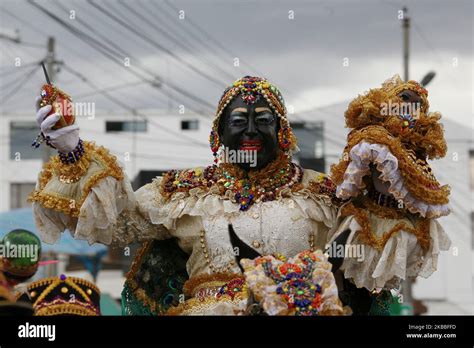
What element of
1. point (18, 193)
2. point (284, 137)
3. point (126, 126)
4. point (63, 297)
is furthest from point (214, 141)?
point (18, 193)

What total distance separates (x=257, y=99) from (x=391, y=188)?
92 centimetres

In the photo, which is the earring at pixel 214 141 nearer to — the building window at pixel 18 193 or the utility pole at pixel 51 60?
the utility pole at pixel 51 60

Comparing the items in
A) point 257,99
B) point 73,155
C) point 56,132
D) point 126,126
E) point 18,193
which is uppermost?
point 126,126

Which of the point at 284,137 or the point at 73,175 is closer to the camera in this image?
the point at 73,175

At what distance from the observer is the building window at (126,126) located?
1909 cm

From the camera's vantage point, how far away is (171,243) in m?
6.43

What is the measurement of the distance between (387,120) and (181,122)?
562 inches

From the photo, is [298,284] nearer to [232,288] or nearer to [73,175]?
[232,288]

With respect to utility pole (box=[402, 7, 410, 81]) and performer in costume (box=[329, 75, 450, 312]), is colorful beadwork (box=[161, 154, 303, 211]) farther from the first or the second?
utility pole (box=[402, 7, 410, 81])

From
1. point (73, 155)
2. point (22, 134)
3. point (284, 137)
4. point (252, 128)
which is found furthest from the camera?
point (22, 134)

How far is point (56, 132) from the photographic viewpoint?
5.67 m

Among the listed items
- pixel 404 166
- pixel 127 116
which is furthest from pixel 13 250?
pixel 127 116

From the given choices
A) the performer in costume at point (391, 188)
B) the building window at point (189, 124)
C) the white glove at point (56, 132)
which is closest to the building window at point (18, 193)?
the building window at point (189, 124)

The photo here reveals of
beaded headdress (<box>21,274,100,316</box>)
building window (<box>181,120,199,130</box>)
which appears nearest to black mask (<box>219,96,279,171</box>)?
beaded headdress (<box>21,274,100,316</box>)
